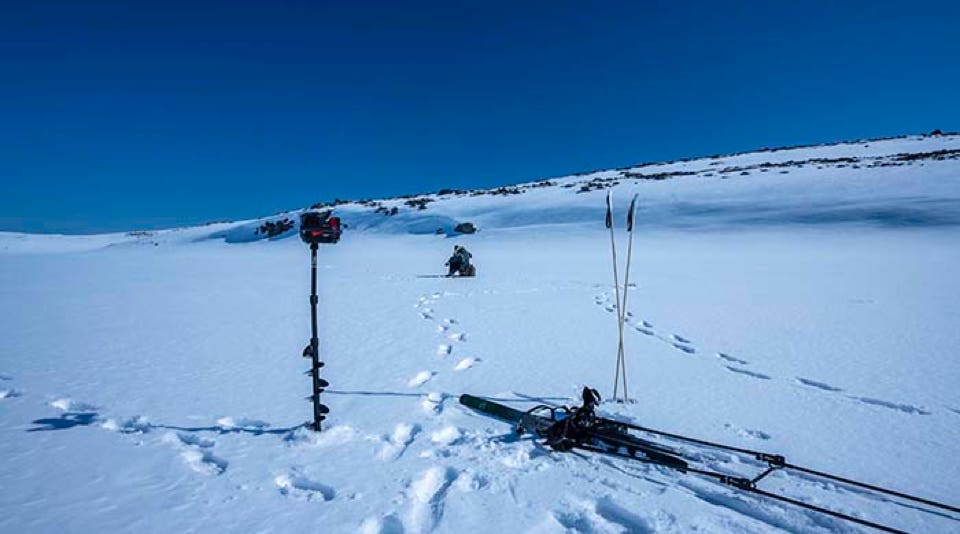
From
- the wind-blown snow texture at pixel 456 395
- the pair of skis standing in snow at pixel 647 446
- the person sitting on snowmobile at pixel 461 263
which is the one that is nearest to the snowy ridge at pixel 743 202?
the wind-blown snow texture at pixel 456 395

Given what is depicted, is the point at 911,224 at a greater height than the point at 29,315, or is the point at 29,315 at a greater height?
the point at 911,224

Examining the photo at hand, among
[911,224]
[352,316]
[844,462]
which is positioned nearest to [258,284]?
[352,316]

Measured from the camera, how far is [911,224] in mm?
21750

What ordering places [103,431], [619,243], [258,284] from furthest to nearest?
1. [619,243]
2. [258,284]
3. [103,431]

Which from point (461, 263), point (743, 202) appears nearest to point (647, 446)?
point (461, 263)

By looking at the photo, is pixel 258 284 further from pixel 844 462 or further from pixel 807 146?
pixel 807 146

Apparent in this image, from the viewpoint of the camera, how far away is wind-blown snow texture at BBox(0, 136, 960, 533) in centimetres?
322

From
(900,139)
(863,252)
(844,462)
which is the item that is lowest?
(844,462)

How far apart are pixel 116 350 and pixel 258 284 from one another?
8.46 meters

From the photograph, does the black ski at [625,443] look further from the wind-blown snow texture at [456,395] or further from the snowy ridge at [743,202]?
the snowy ridge at [743,202]

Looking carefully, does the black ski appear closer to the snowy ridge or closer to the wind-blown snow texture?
the wind-blown snow texture

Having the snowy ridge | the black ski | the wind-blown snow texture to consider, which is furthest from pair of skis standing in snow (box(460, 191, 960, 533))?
the snowy ridge

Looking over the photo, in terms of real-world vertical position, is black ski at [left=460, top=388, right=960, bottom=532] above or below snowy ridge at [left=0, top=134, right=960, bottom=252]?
below

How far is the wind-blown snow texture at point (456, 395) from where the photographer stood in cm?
322
